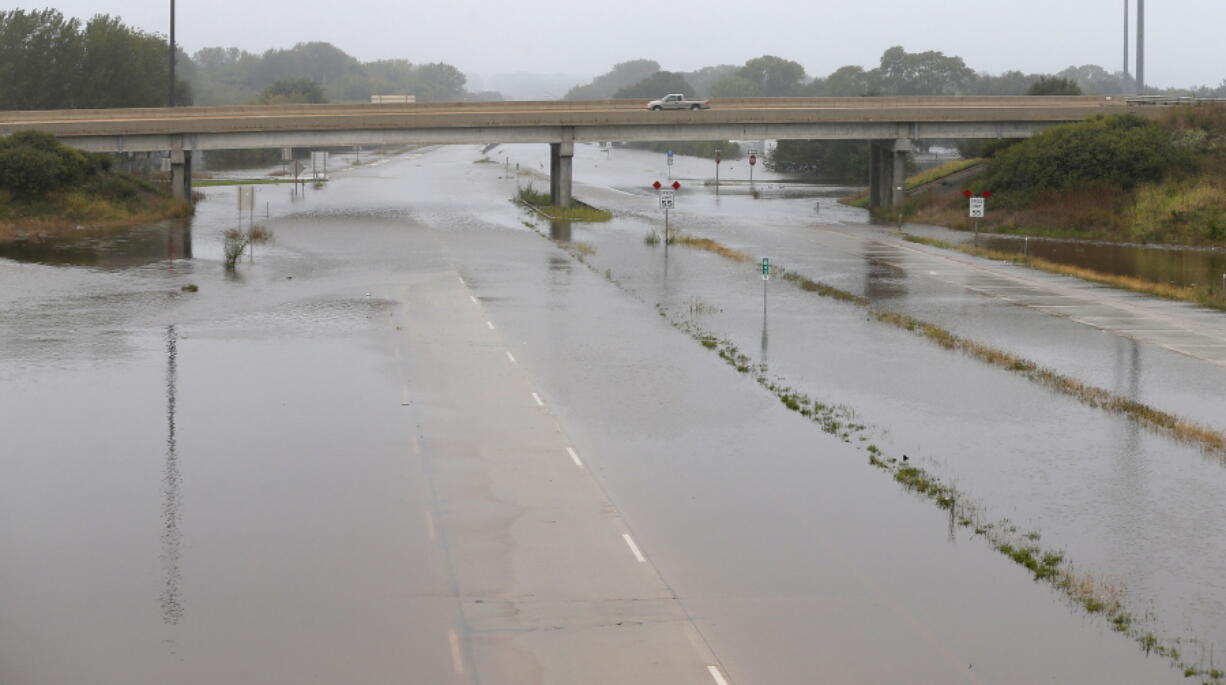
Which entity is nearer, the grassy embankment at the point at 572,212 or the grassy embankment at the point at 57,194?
the grassy embankment at the point at 57,194

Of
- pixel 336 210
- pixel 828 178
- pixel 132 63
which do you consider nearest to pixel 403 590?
pixel 336 210

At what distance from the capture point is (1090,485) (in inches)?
900

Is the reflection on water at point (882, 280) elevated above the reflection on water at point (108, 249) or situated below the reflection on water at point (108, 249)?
below

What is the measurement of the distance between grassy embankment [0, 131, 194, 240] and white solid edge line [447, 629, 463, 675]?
51.3 m

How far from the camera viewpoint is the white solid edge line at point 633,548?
18.3 meters

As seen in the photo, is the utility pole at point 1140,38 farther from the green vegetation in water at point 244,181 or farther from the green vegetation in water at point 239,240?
the green vegetation in water at point 239,240

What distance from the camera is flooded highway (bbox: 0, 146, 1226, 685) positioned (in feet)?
50.6

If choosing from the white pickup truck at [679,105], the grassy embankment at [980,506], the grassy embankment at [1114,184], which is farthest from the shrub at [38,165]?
the grassy embankment at [1114,184]

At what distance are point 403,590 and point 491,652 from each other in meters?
2.34

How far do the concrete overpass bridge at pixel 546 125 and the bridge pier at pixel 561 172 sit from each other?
8cm

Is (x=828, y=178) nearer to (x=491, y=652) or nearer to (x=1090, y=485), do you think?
(x=1090, y=485)

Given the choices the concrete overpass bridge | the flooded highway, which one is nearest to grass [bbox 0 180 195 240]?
the concrete overpass bridge

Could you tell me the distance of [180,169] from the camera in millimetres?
78750

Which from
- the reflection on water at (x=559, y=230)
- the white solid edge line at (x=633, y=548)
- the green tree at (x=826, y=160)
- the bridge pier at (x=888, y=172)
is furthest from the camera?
the green tree at (x=826, y=160)
